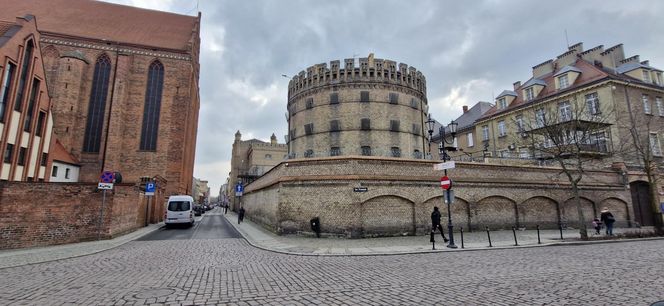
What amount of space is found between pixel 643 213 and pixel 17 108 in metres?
47.9

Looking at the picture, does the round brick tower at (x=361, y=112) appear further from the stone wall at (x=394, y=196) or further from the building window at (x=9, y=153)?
the building window at (x=9, y=153)

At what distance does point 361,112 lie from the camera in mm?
32469

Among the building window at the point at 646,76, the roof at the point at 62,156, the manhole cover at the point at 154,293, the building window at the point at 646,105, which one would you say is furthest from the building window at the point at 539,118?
the roof at the point at 62,156

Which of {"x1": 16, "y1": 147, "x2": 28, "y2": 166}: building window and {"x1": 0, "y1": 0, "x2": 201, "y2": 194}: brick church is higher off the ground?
{"x1": 0, "y1": 0, "x2": 201, "y2": 194}: brick church

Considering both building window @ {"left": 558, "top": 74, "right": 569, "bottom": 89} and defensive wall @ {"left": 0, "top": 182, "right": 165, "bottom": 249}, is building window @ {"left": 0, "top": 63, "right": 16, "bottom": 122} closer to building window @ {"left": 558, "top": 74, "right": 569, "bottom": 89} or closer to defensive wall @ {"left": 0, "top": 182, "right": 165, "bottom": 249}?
defensive wall @ {"left": 0, "top": 182, "right": 165, "bottom": 249}

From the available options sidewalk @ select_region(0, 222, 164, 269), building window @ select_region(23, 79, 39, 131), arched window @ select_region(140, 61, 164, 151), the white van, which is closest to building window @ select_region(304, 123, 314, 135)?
the white van

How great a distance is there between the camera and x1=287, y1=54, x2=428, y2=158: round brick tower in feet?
105

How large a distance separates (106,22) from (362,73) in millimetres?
35414

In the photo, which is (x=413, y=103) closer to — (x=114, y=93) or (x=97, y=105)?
(x=114, y=93)

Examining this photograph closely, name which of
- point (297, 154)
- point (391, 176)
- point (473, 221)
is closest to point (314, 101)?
point (297, 154)

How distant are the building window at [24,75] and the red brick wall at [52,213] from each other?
445 inches

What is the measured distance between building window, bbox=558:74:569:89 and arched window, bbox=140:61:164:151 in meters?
43.8

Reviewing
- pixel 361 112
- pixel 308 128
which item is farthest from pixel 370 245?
pixel 308 128

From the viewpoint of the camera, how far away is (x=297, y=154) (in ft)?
115
